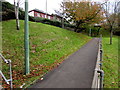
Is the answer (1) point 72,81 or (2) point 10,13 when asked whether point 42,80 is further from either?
(2) point 10,13

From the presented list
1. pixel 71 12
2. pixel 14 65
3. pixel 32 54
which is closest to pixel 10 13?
pixel 71 12

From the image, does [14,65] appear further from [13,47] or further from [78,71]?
[78,71]

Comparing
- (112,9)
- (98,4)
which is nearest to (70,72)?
(112,9)

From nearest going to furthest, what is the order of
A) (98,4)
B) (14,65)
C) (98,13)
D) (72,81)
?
(72,81), (14,65), (98,4), (98,13)

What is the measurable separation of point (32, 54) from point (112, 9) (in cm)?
1439

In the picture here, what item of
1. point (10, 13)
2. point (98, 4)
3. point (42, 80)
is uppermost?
point (98, 4)

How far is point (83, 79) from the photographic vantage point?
4090mm

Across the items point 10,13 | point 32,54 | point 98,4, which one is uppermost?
point 98,4

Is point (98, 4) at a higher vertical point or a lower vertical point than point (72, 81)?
higher

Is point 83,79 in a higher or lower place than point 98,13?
lower

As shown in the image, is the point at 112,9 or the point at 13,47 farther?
the point at 112,9

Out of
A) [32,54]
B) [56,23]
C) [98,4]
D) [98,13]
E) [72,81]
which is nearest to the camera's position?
[72,81]

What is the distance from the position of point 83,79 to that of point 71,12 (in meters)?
17.1

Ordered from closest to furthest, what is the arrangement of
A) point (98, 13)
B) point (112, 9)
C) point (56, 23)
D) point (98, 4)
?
point (112, 9), point (98, 4), point (98, 13), point (56, 23)
